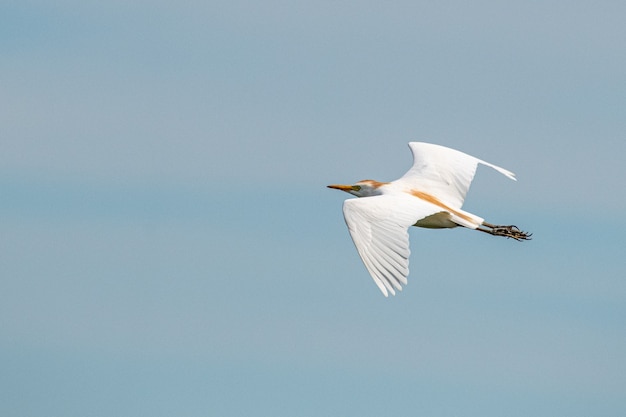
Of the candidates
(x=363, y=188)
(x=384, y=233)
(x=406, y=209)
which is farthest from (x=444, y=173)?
(x=384, y=233)

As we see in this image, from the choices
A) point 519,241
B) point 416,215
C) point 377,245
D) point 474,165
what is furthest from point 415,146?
point 377,245

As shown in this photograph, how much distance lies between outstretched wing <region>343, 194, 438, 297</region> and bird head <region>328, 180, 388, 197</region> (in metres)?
3.42

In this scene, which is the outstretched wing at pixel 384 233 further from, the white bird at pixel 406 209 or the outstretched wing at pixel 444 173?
the outstretched wing at pixel 444 173

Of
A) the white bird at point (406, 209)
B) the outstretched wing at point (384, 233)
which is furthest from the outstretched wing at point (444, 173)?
the outstretched wing at point (384, 233)

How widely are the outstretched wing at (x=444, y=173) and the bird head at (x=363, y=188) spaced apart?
0.90 metres

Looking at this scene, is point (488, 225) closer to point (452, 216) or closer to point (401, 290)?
point (452, 216)

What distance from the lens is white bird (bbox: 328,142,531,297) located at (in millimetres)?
28203

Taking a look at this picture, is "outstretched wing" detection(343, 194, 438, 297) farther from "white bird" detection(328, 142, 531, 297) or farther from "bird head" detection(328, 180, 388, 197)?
"bird head" detection(328, 180, 388, 197)

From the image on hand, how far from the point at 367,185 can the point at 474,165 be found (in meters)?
3.03

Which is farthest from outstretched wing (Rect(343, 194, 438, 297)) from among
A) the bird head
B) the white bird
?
the bird head

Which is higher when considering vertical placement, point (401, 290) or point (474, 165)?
point (474, 165)

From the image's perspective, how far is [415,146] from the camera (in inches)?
1524

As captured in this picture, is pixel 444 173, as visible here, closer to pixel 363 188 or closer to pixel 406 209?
pixel 363 188

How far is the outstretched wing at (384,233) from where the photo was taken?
2772 centimetres
